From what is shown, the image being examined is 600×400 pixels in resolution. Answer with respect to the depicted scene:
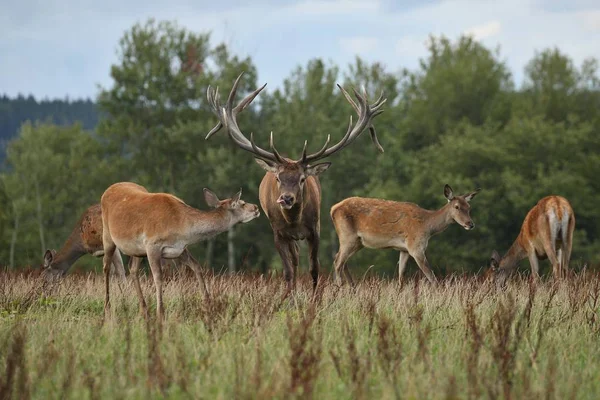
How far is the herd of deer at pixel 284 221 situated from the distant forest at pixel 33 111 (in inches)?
5559

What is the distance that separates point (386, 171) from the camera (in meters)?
33.4

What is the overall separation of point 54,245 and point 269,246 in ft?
41.2

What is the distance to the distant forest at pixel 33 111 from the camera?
151m

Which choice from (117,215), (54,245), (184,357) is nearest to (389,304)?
(117,215)

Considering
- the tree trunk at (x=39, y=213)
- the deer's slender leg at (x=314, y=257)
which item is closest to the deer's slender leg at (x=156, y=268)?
the deer's slender leg at (x=314, y=257)

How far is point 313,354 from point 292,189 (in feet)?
12.3

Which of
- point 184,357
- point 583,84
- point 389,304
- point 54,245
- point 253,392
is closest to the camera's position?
point 253,392

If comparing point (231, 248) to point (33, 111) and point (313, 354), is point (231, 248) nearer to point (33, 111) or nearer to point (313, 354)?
point (313, 354)

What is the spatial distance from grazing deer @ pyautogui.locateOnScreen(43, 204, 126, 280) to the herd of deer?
1cm

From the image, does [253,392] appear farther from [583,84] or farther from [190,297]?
[583,84]

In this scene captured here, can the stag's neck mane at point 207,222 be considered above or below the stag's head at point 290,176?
below

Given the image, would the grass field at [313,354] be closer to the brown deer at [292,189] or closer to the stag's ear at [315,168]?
the brown deer at [292,189]

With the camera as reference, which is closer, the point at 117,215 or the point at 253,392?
the point at 253,392

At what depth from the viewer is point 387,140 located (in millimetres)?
33562
